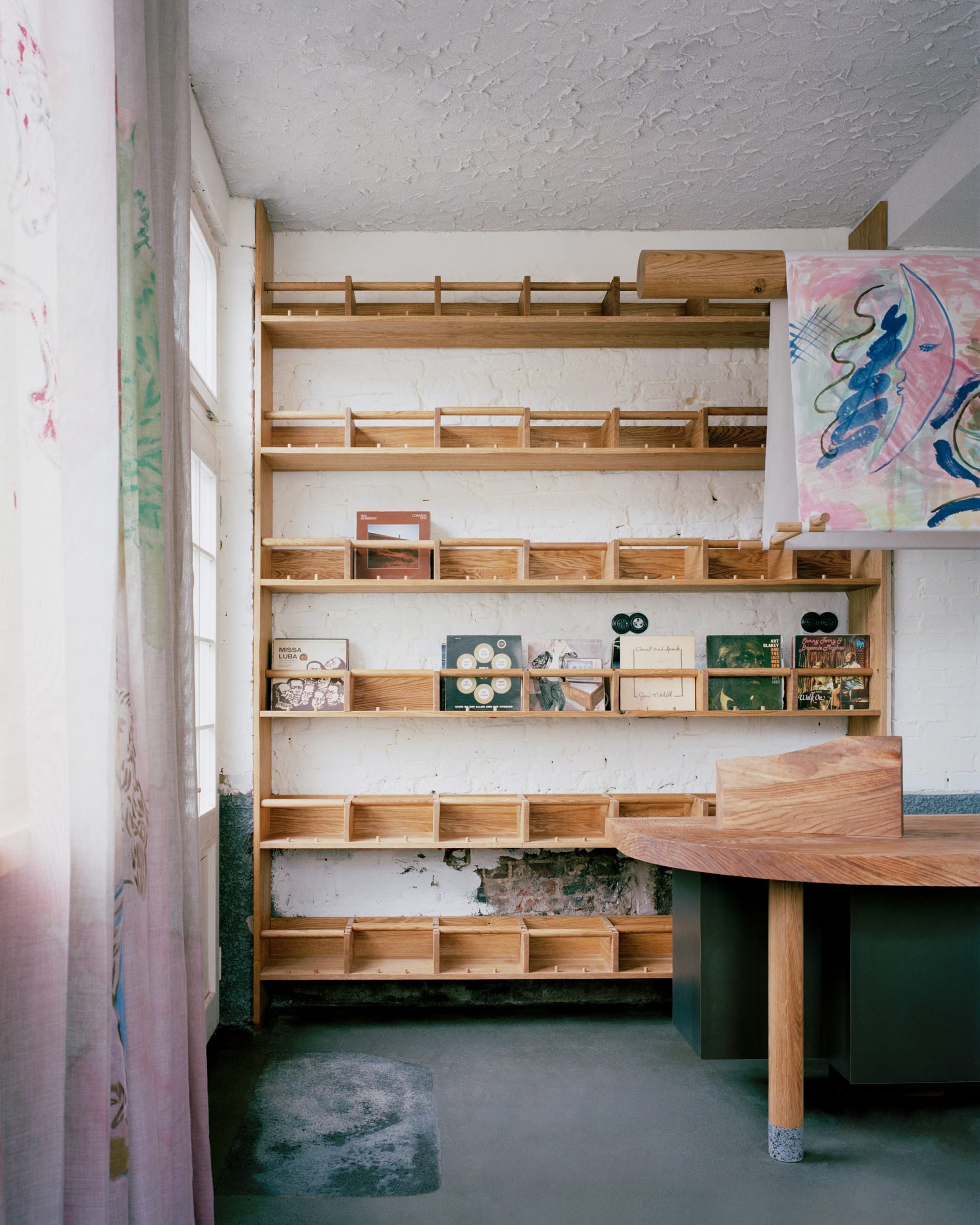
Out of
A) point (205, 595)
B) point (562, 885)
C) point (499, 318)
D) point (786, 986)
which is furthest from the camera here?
point (562, 885)

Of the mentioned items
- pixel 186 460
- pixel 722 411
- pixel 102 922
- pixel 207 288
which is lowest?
pixel 102 922

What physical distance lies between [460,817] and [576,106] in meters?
2.71

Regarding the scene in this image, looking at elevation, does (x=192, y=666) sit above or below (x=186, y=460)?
below

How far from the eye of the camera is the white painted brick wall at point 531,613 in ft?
13.0

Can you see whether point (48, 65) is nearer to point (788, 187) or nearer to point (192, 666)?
point (192, 666)

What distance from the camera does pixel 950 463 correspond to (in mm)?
2920

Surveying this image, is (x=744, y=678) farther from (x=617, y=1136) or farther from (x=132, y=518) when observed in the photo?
(x=132, y=518)

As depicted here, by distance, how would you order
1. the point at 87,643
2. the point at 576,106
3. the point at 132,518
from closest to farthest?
1. the point at 87,643
2. the point at 132,518
3. the point at 576,106

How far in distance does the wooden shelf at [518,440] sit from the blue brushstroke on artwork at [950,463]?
91 cm

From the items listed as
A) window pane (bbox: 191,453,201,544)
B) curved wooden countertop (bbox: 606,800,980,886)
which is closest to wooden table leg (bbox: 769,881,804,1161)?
curved wooden countertop (bbox: 606,800,980,886)

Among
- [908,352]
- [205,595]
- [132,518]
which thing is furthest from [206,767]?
[908,352]

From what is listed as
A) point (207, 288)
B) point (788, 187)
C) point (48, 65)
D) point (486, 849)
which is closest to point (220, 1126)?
point (486, 849)

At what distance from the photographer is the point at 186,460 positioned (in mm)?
2037

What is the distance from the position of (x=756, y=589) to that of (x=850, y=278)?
1.43 metres
